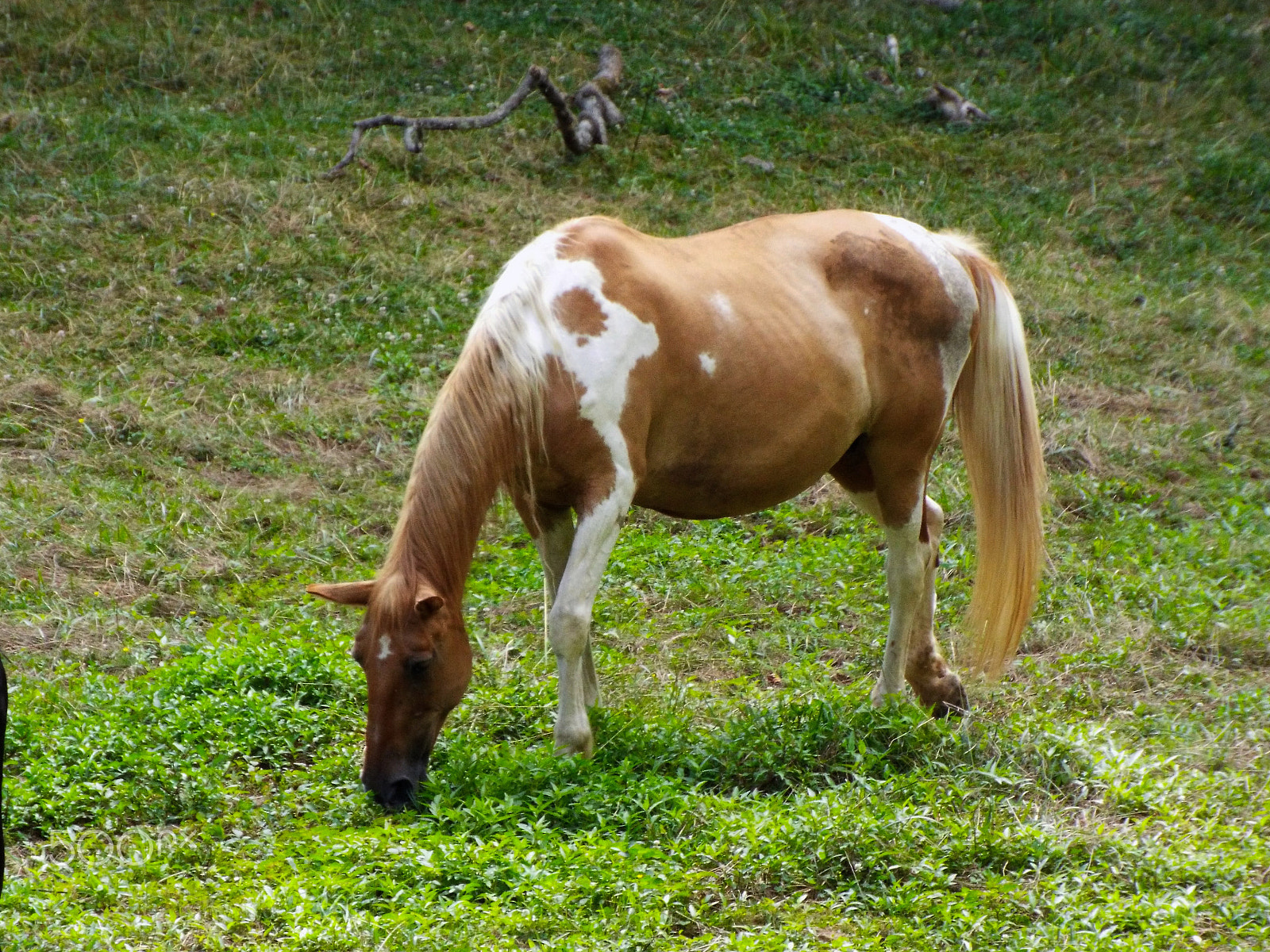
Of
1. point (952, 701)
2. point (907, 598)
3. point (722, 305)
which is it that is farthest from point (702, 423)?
point (952, 701)

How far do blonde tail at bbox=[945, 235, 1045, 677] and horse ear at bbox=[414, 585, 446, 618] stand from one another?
2.09 m

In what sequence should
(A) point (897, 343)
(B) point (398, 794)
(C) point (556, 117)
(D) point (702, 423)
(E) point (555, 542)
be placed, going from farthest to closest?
(C) point (556, 117) → (A) point (897, 343) → (E) point (555, 542) → (D) point (702, 423) → (B) point (398, 794)

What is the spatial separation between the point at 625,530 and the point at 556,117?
5118mm

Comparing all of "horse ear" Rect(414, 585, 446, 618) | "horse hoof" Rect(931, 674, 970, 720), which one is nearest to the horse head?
"horse ear" Rect(414, 585, 446, 618)

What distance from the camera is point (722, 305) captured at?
14.1ft

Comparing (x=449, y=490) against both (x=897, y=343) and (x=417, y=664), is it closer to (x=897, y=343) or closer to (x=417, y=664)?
(x=417, y=664)

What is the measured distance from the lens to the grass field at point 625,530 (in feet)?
11.3

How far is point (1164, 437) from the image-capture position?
7.34m

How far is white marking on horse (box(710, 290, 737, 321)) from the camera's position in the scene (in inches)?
168

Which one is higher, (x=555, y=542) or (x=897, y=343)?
(x=897, y=343)

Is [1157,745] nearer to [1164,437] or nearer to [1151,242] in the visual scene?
[1164,437]

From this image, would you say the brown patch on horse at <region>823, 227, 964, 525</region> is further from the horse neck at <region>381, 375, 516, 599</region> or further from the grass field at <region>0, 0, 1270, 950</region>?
the horse neck at <region>381, 375, 516, 599</region>

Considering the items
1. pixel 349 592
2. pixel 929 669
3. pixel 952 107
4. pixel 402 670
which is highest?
pixel 952 107

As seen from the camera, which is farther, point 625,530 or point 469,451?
point 625,530
